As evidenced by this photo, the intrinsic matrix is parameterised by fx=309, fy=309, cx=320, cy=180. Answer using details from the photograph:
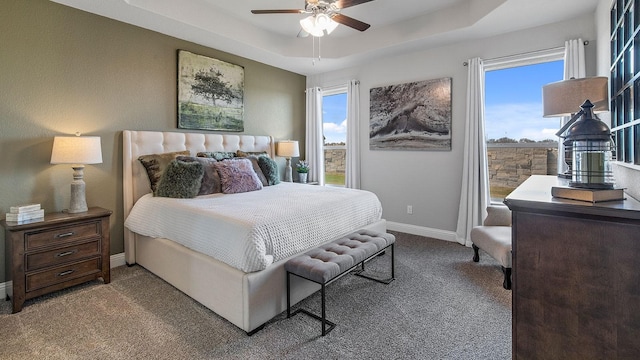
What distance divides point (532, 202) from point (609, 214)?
0.70ft

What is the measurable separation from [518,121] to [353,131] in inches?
89.5

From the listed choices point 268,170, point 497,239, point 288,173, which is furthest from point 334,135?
point 497,239

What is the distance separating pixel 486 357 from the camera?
185 cm

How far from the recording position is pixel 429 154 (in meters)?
4.37

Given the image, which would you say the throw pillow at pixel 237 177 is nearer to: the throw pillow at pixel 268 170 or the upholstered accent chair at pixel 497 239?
the throw pillow at pixel 268 170

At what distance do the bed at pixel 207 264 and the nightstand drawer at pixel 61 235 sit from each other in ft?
1.55

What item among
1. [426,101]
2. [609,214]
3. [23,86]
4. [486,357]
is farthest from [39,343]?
[426,101]

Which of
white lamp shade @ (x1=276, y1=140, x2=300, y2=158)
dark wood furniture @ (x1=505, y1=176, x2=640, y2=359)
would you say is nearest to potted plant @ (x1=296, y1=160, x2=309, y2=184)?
white lamp shade @ (x1=276, y1=140, x2=300, y2=158)

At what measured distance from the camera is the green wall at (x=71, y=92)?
2.71m

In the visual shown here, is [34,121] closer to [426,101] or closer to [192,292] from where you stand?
[192,292]

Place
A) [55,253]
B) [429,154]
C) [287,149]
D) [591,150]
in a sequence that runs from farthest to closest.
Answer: [287,149] → [429,154] → [55,253] → [591,150]

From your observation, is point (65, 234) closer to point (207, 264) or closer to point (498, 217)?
point (207, 264)

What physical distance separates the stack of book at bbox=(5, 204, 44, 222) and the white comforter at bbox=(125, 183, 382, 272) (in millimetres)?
764

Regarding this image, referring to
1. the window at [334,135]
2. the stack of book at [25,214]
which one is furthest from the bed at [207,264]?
the window at [334,135]
